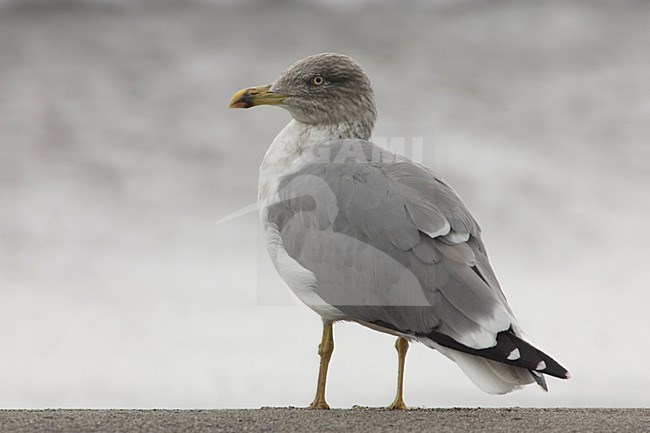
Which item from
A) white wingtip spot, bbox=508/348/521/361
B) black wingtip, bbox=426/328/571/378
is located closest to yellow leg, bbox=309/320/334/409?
black wingtip, bbox=426/328/571/378

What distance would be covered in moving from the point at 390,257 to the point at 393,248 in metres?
0.04

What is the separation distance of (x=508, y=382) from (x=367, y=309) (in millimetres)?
589

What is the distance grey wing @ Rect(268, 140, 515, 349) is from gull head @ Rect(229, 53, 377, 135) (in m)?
0.55

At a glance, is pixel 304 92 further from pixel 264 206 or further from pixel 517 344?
pixel 517 344

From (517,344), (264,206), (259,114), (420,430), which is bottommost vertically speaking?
(420,430)

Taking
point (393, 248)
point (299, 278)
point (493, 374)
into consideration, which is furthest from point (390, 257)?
point (493, 374)

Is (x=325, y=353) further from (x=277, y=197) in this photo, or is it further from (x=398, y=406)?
(x=277, y=197)

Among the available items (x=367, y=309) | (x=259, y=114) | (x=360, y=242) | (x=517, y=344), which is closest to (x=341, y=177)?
(x=360, y=242)

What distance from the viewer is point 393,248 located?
3.92 meters

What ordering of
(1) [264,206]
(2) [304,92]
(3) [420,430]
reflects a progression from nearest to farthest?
(3) [420,430], (1) [264,206], (2) [304,92]

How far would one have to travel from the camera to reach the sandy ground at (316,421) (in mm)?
3467

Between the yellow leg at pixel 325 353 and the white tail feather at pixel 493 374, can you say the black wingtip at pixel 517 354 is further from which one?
the yellow leg at pixel 325 353

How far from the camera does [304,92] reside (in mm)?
4816

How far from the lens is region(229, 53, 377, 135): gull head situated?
481 cm
